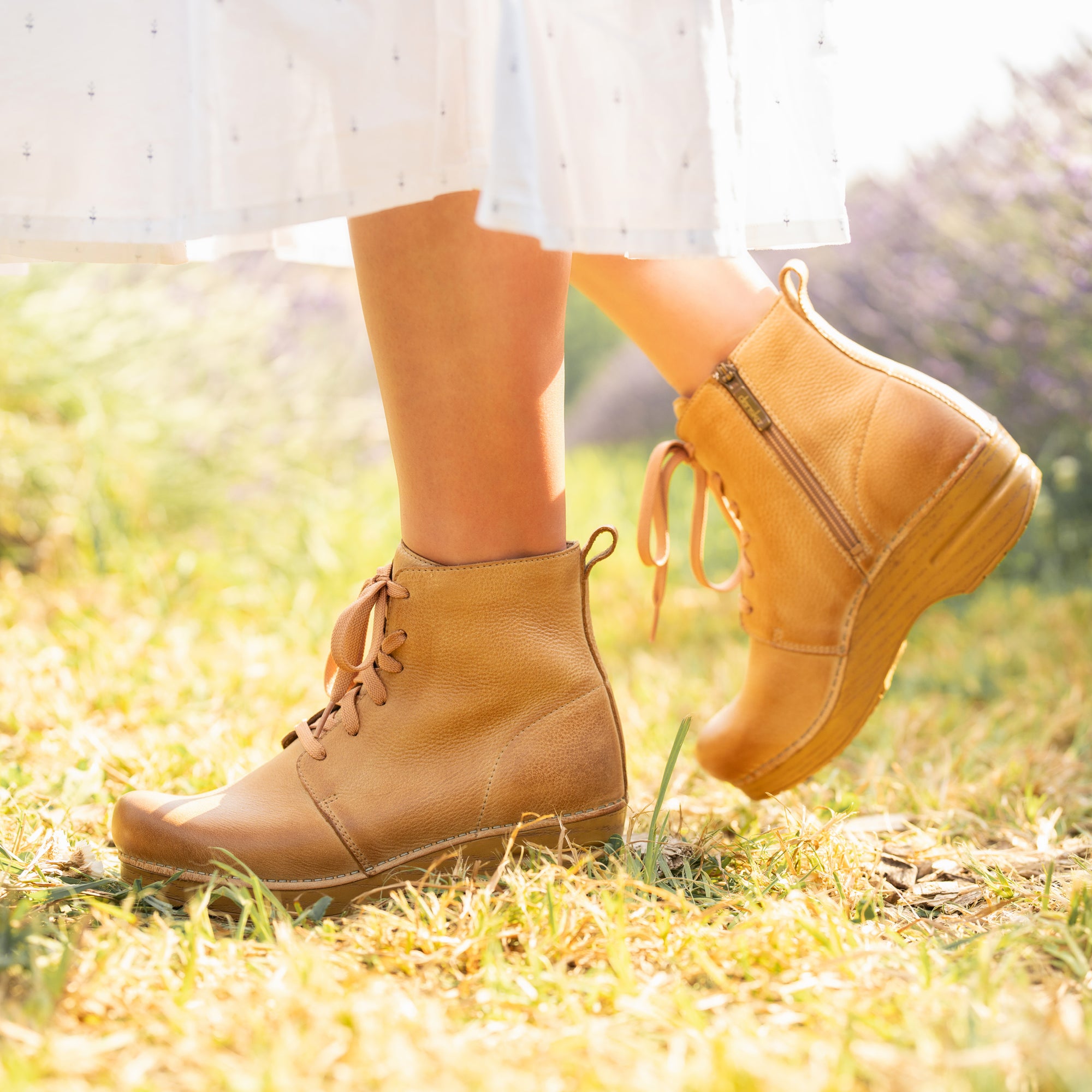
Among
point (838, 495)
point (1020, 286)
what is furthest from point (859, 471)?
point (1020, 286)

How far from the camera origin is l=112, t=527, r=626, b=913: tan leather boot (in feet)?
3.09

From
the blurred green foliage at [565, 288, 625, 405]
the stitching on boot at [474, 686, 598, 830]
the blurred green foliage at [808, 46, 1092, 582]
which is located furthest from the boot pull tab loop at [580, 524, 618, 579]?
the blurred green foliage at [565, 288, 625, 405]

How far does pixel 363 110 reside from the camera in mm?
801

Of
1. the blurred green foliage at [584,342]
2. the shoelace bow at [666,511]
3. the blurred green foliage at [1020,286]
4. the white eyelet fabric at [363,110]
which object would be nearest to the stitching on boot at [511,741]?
the shoelace bow at [666,511]

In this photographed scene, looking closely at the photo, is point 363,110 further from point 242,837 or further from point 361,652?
point 242,837

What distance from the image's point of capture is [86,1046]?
24.5 inches

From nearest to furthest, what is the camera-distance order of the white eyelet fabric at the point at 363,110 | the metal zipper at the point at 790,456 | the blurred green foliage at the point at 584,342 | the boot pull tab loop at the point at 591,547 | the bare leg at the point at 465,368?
the white eyelet fabric at the point at 363,110 → the bare leg at the point at 465,368 → the boot pull tab loop at the point at 591,547 → the metal zipper at the point at 790,456 → the blurred green foliage at the point at 584,342

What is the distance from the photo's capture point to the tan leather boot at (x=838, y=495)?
110 centimetres

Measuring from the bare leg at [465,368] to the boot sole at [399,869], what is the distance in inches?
10.9

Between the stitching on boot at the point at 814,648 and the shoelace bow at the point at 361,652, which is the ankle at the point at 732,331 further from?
the shoelace bow at the point at 361,652

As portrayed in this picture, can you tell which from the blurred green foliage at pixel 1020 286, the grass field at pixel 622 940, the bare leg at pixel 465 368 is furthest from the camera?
the blurred green foliage at pixel 1020 286

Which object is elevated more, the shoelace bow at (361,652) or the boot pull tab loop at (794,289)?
the boot pull tab loop at (794,289)

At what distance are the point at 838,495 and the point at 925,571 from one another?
0.13 metres

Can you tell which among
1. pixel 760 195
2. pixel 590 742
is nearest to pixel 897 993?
pixel 590 742
